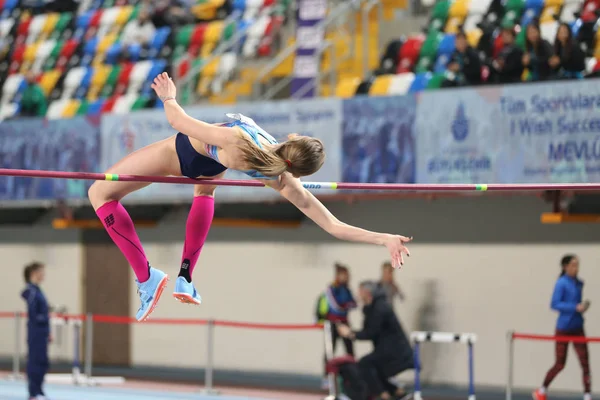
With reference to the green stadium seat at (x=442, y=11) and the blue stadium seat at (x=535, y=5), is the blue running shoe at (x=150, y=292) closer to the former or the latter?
the blue stadium seat at (x=535, y=5)

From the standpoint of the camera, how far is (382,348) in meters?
13.1

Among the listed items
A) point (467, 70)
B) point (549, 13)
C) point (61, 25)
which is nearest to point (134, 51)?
point (61, 25)

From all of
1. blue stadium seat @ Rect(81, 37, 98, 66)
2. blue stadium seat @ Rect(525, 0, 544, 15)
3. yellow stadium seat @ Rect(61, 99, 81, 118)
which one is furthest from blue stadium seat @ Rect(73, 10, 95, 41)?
blue stadium seat @ Rect(525, 0, 544, 15)

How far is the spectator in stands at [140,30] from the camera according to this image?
2045cm

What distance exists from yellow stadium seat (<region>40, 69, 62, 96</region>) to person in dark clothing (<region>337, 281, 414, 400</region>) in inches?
384

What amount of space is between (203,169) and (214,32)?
12960 millimetres

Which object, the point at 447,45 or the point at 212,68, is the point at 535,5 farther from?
the point at 212,68

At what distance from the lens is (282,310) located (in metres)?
17.8

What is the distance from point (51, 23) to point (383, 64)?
8.96 m

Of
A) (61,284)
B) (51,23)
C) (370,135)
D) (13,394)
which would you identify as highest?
(51,23)

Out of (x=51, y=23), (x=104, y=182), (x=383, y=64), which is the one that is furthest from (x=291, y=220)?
(x=104, y=182)

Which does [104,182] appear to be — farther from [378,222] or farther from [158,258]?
[158,258]

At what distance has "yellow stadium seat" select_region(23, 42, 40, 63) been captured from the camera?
2209cm

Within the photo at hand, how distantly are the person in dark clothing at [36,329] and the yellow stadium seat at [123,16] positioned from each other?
8527mm
